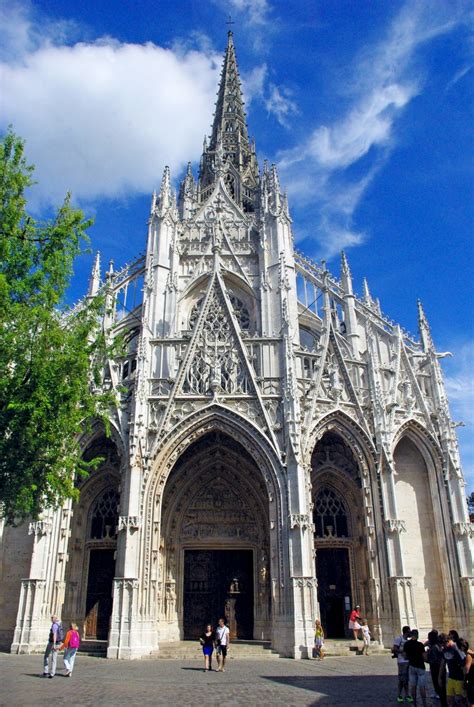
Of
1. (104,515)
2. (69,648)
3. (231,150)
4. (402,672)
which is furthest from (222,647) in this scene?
(231,150)

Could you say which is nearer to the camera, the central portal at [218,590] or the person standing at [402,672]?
the person standing at [402,672]

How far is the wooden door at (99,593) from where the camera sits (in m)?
19.9

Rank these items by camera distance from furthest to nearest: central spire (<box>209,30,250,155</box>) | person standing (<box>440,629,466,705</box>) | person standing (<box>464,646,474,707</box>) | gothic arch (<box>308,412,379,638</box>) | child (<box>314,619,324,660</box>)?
central spire (<box>209,30,250,155</box>) < gothic arch (<box>308,412,379,638</box>) < child (<box>314,619,324,660</box>) < person standing (<box>440,629,466,705</box>) < person standing (<box>464,646,474,707</box>)

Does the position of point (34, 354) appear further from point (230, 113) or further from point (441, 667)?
point (230, 113)

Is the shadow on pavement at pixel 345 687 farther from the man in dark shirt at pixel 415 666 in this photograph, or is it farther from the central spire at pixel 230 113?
the central spire at pixel 230 113

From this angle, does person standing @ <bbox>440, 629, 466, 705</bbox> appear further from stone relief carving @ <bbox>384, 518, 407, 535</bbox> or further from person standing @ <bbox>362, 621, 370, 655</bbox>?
stone relief carving @ <bbox>384, 518, 407, 535</bbox>

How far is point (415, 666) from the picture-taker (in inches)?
346

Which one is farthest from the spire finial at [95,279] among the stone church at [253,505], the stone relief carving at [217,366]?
the stone relief carving at [217,366]

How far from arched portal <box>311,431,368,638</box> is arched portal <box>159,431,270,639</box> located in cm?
218

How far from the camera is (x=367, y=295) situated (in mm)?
27000

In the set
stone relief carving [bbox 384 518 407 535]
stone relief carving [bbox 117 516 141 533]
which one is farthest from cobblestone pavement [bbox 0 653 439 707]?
stone relief carving [bbox 384 518 407 535]

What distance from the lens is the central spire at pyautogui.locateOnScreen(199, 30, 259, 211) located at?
34.8m

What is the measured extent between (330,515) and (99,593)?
928 centimetres

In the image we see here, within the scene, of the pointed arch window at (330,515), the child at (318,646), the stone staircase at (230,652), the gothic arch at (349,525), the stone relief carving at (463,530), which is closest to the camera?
the child at (318,646)
